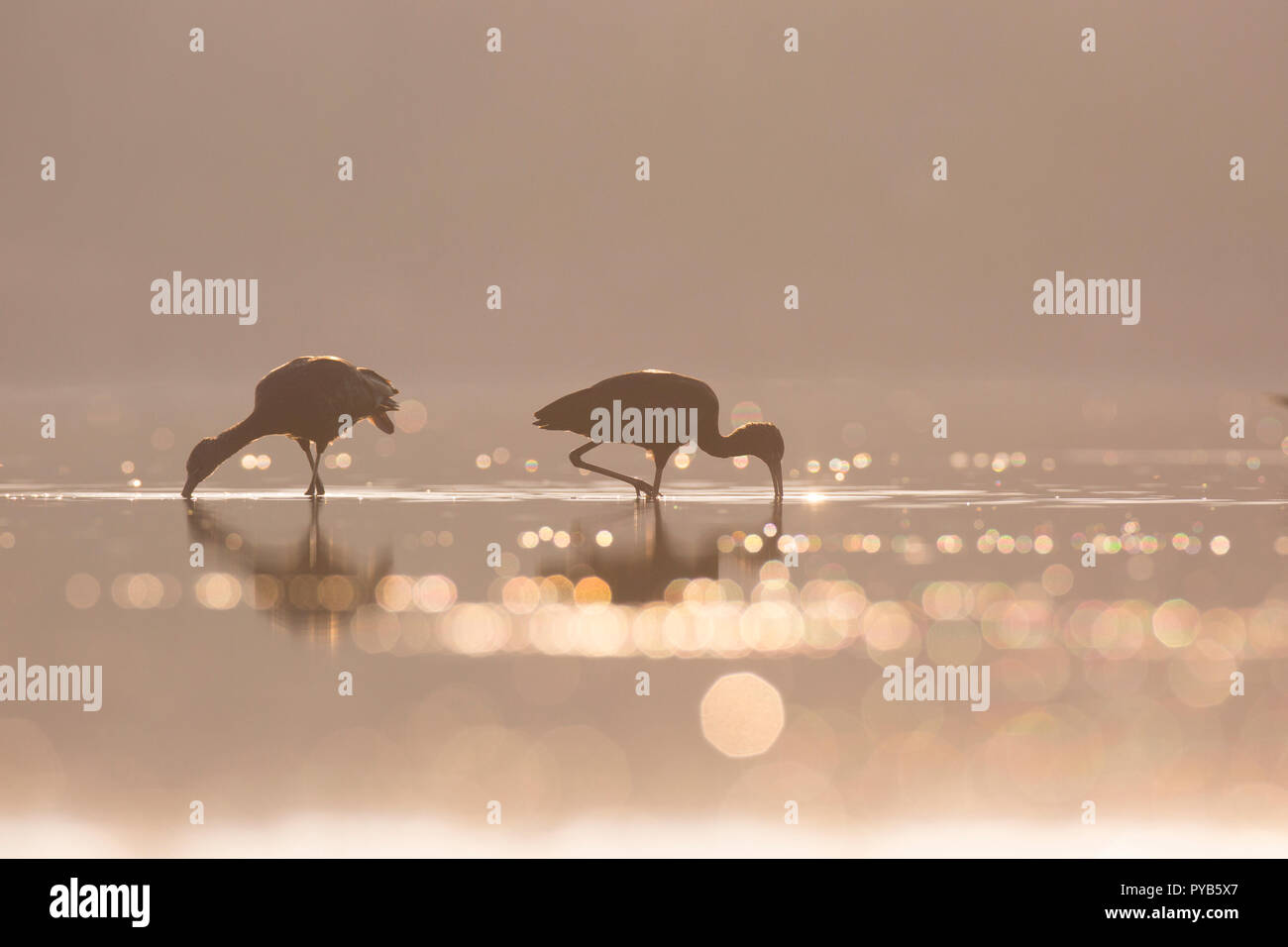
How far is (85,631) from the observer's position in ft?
31.1

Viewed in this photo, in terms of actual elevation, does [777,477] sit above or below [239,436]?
below

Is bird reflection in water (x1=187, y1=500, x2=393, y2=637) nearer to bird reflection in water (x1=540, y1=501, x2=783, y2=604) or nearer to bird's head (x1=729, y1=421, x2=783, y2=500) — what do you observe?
bird reflection in water (x1=540, y1=501, x2=783, y2=604)

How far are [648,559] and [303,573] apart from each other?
329 centimetres

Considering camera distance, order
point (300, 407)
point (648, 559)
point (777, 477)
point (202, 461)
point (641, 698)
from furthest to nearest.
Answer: point (777, 477)
point (202, 461)
point (300, 407)
point (648, 559)
point (641, 698)

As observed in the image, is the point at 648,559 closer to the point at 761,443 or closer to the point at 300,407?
the point at 761,443

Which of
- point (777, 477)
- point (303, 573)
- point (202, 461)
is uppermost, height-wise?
point (202, 461)

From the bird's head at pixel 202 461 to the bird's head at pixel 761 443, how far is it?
7.98 meters

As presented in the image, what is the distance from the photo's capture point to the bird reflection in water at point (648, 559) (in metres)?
12.0

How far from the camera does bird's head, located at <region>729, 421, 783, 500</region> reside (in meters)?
22.1

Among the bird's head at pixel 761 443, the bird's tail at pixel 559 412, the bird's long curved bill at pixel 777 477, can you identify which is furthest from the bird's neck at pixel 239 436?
the bird's long curved bill at pixel 777 477

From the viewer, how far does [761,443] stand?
22.2m

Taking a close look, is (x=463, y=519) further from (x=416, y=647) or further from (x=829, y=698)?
(x=829, y=698)

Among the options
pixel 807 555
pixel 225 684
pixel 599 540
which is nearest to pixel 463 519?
pixel 599 540

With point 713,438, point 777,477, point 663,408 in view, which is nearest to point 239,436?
point 663,408
